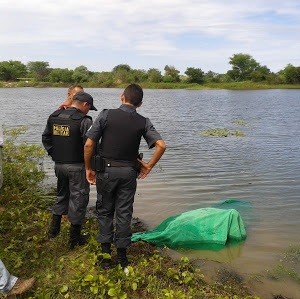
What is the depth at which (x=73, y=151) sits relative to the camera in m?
4.99

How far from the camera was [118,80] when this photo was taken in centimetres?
8500

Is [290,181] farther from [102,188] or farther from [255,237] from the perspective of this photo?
[102,188]

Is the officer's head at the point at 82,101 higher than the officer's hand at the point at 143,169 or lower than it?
higher

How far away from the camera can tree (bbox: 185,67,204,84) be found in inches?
3438

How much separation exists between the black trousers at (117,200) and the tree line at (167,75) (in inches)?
3112

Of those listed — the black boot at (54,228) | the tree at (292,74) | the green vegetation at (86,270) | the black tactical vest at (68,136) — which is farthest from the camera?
the tree at (292,74)

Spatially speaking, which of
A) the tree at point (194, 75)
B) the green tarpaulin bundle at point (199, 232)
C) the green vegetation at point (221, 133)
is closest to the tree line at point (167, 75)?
the tree at point (194, 75)

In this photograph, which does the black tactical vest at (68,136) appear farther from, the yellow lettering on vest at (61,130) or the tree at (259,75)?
the tree at (259,75)

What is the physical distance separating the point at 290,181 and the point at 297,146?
5.81m

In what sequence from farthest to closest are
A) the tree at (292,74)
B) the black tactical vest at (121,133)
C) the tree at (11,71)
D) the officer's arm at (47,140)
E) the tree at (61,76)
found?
the tree at (11,71)
the tree at (61,76)
the tree at (292,74)
the officer's arm at (47,140)
the black tactical vest at (121,133)

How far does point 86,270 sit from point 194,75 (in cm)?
8574

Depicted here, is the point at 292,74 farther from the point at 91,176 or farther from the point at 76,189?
the point at 91,176

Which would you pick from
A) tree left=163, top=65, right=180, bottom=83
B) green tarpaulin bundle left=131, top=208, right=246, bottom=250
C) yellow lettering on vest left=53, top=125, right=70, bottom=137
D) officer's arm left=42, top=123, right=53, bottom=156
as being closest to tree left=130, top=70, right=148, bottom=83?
tree left=163, top=65, right=180, bottom=83

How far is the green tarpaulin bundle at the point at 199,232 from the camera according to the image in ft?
19.7
